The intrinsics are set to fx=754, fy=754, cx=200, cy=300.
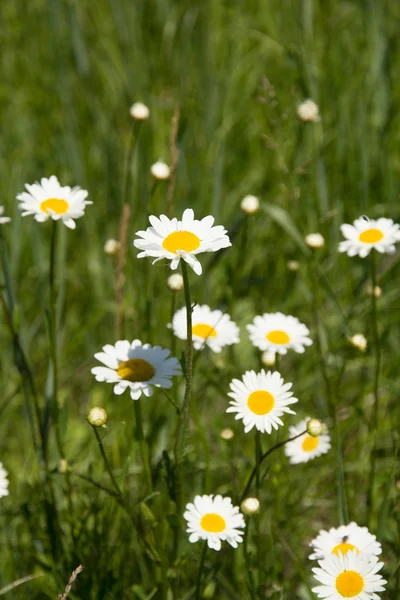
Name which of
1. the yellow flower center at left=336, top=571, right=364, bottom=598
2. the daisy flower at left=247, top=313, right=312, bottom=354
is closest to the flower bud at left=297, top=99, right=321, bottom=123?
the daisy flower at left=247, top=313, right=312, bottom=354

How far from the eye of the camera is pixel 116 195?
266 cm

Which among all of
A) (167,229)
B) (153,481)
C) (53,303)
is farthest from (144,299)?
(167,229)

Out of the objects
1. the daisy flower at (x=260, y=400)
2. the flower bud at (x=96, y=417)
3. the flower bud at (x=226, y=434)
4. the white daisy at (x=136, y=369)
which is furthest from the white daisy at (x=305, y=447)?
the flower bud at (x=96, y=417)

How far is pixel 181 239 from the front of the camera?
1227 millimetres

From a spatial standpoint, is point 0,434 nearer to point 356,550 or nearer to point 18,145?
point 356,550

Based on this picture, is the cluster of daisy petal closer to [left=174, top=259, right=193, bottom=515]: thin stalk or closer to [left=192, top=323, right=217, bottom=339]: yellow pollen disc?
[left=174, top=259, right=193, bottom=515]: thin stalk

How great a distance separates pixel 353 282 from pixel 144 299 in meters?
0.83

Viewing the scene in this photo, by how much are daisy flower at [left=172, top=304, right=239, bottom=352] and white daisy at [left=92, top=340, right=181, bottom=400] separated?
175 mm

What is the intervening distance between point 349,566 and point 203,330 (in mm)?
634

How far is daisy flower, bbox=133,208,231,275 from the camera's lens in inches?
45.8

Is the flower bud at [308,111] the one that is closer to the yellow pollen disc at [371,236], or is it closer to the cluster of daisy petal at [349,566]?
the yellow pollen disc at [371,236]

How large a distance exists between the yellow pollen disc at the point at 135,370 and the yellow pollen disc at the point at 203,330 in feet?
0.95

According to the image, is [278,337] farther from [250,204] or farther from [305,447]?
[250,204]

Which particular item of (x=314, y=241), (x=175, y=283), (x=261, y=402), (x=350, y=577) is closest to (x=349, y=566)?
(x=350, y=577)
